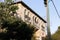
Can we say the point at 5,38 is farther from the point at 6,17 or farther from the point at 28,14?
the point at 28,14

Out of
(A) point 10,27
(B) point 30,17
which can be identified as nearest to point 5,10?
(A) point 10,27

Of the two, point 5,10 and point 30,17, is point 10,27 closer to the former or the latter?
point 5,10

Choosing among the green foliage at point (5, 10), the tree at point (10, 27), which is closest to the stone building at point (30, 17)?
the green foliage at point (5, 10)

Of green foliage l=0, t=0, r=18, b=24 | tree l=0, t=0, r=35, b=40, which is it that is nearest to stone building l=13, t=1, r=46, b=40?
green foliage l=0, t=0, r=18, b=24

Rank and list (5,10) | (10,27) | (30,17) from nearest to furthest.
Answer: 1. (10,27)
2. (5,10)
3. (30,17)

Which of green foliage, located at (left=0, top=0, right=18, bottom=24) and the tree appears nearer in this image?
the tree

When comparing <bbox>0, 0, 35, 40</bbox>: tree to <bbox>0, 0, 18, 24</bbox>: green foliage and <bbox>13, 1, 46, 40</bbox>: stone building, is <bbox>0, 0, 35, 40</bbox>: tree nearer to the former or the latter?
<bbox>0, 0, 18, 24</bbox>: green foliage

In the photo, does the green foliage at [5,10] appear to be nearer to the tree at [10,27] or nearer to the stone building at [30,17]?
the tree at [10,27]

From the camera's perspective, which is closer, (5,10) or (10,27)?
(10,27)

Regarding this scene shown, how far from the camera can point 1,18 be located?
30.8m

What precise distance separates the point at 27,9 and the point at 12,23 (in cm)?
1740

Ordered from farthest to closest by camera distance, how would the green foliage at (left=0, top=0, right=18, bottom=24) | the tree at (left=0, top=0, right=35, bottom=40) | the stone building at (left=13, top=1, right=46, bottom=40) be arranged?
the stone building at (left=13, top=1, right=46, bottom=40), the green foliage at (left=0, top=0, right=18, bottom=24), the tree at (left=0, top=0, right=35, bottom=40)

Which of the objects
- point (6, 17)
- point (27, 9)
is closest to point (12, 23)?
point (6, 17)

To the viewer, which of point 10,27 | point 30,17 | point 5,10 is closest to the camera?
point 10,27
